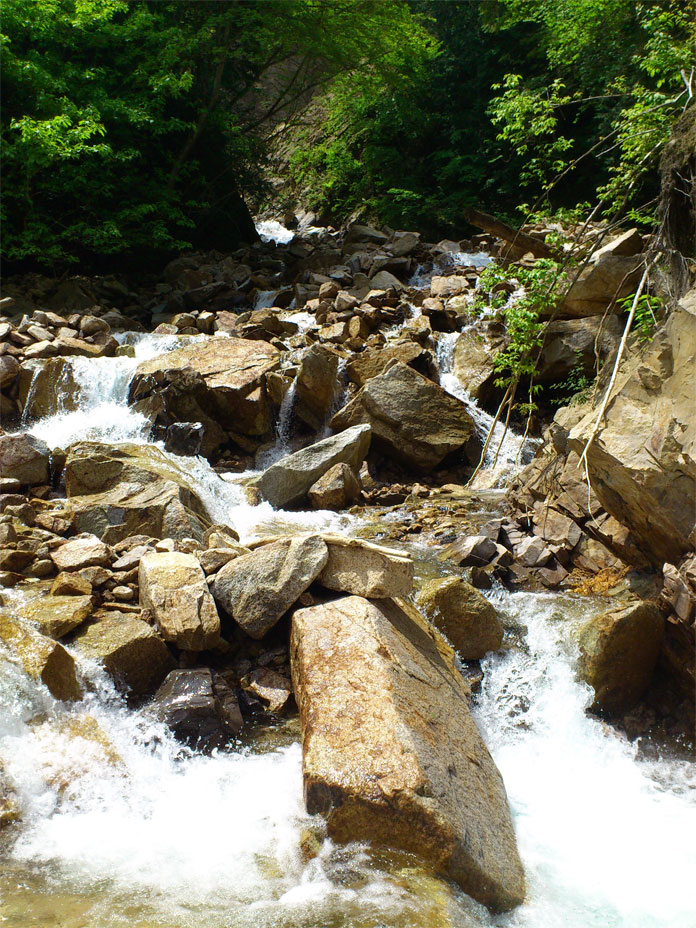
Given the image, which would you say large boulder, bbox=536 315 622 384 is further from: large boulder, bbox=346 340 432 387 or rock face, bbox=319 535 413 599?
rock face, bbox=319 535 413 599

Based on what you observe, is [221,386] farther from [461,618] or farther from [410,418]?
[461,618]

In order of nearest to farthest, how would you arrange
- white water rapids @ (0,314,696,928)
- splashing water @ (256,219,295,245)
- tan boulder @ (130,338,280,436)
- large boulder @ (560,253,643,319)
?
1. white water rapids @ (0,314,696,928)
2. large boulder @ (560,253,643,319)
3. tan boulder @ (130,338,280,436)
4. splashing water @ (256,219,295,245)

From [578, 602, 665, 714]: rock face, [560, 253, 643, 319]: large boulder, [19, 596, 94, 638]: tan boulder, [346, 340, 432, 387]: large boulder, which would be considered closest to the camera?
[19, 596, 94, 638]: tan boulder

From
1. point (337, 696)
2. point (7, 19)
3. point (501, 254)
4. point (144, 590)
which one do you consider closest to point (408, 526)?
point (144, 590)

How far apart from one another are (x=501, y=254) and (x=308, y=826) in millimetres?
11444

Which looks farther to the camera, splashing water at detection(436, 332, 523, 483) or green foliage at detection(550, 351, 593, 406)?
splashing water at detection(436, 332, 523, 483)

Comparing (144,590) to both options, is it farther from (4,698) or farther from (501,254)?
(501,254)

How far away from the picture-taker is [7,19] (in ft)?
37.8

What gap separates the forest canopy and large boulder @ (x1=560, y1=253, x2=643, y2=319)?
789 mm

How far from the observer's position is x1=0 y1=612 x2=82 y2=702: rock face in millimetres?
3332

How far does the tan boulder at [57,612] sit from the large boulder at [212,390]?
5124 mm

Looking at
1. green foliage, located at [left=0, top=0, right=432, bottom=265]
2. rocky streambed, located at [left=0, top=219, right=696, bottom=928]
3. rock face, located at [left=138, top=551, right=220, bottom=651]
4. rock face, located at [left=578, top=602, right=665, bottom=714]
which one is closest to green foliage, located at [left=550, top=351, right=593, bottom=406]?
rocky streambed, located at [left=0, top=219, right=696, bottom=928]

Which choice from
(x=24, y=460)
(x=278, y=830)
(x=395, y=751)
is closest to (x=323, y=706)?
(x=395, y=751)

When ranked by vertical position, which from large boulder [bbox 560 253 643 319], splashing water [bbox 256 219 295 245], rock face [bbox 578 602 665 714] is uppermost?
splashing water [bbox 256 219 295 245]
